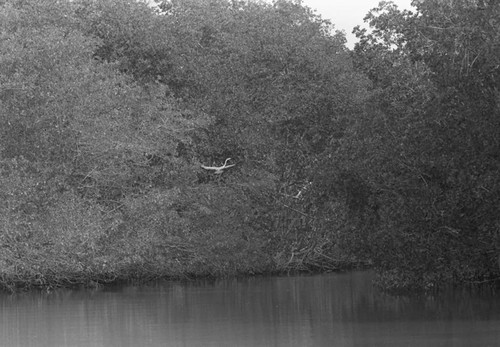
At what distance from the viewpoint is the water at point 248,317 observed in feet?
44.7

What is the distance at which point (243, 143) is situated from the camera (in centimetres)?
2731

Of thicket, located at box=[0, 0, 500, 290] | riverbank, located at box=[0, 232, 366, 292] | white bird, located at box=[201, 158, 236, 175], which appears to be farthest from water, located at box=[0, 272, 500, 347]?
white bird, located at box=[201, 158, 236, 175]

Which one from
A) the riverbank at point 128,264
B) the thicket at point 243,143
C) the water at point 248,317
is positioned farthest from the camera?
the riverbank at point 128,264

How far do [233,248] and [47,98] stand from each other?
614 cm

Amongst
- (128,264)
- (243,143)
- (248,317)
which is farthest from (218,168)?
(248,317)

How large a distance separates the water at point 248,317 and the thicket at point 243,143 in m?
0.95

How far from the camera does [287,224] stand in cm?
2444

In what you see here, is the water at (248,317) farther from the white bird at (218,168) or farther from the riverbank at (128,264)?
the white bird at (218,168)

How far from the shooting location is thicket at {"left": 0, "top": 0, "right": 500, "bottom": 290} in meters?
16.9

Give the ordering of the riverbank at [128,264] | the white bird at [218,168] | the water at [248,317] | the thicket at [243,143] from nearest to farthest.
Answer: the water at [248,317] → the thicket at [243,143] → the riverbank at [128,264] → the white bird at [218,168]

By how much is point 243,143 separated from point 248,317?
1123 cm

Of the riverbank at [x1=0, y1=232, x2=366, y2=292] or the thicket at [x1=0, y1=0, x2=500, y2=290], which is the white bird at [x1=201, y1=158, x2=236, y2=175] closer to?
the thicket at [x1=0, y1=0, x2=500, y2=290]

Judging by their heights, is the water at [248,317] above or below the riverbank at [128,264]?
below

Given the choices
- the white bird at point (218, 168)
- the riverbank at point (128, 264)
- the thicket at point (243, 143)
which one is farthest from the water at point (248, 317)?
the white bird at point (218, 168)
